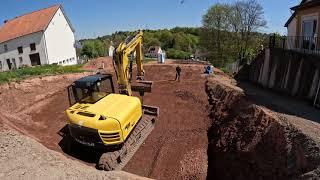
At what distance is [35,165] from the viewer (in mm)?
10344

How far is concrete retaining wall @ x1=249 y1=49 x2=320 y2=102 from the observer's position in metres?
17.0

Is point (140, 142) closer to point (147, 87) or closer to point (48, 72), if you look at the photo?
point (147, 87)

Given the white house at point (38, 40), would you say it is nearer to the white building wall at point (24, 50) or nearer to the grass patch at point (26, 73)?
the white building wall at point (24, 50)

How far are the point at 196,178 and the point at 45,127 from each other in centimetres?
779

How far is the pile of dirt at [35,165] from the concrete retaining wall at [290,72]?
10925 mm

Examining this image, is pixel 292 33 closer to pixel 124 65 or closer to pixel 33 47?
pixel 124 65

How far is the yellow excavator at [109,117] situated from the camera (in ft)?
38.7

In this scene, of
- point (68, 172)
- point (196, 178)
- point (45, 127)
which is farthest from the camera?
point (45, 127)

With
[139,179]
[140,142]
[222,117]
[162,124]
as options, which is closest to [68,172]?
[139,179]

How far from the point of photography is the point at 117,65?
1452cm

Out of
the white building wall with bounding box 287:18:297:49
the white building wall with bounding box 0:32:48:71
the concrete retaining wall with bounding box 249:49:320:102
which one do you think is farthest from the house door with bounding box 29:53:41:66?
the white building wall with bounding box 287:18:297:49

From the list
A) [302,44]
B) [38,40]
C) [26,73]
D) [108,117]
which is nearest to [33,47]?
[38,40]

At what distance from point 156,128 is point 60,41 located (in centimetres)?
2936

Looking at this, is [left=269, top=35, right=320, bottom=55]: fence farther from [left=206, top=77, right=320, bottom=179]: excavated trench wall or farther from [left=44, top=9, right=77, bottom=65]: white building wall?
[left=44, top=9, right=77, bottom=65]: white building wall
